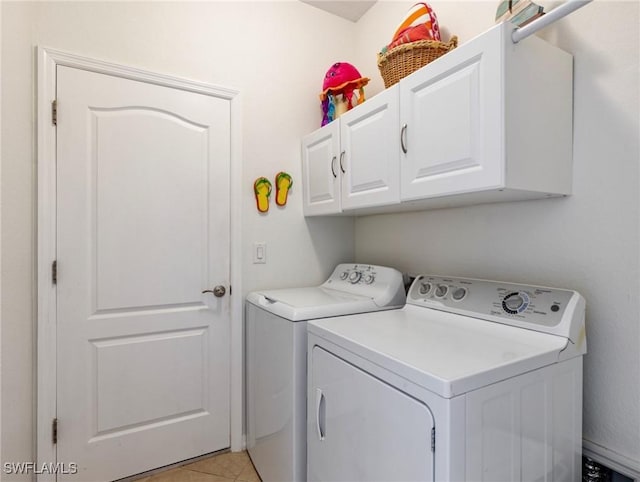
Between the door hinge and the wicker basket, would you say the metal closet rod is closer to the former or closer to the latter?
the wicker basket

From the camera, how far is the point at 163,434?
1.83 m

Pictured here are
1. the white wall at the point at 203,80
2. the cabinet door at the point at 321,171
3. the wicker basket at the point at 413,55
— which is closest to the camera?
the white wall at the point at 203,80

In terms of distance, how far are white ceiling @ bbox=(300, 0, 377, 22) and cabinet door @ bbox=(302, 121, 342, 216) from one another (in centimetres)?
92

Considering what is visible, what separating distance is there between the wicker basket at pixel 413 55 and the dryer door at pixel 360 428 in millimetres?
1251

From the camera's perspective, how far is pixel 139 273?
1.77 m

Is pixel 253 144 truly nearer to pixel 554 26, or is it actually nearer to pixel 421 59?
pixel 421 59

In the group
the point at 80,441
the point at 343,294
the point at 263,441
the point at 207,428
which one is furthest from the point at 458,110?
the point at 80,441

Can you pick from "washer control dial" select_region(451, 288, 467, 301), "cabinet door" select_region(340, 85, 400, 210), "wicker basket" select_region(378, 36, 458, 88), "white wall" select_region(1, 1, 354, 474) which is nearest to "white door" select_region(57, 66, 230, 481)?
"white wall" select_region(1, 1, 354, 474)

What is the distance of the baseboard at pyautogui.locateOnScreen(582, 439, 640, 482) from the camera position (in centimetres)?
108

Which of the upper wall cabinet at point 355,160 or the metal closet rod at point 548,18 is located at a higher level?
the metal closet rod at point 548,18

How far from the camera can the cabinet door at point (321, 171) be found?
1.89 m

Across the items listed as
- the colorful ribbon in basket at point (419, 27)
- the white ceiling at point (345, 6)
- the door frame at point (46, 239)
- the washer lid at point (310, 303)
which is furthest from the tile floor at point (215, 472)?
the white ceiling at point (345, 6)

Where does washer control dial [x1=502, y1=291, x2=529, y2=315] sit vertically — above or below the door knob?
above

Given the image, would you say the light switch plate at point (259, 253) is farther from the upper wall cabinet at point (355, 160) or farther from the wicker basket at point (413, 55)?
the wicker basket at point (413, 55)
